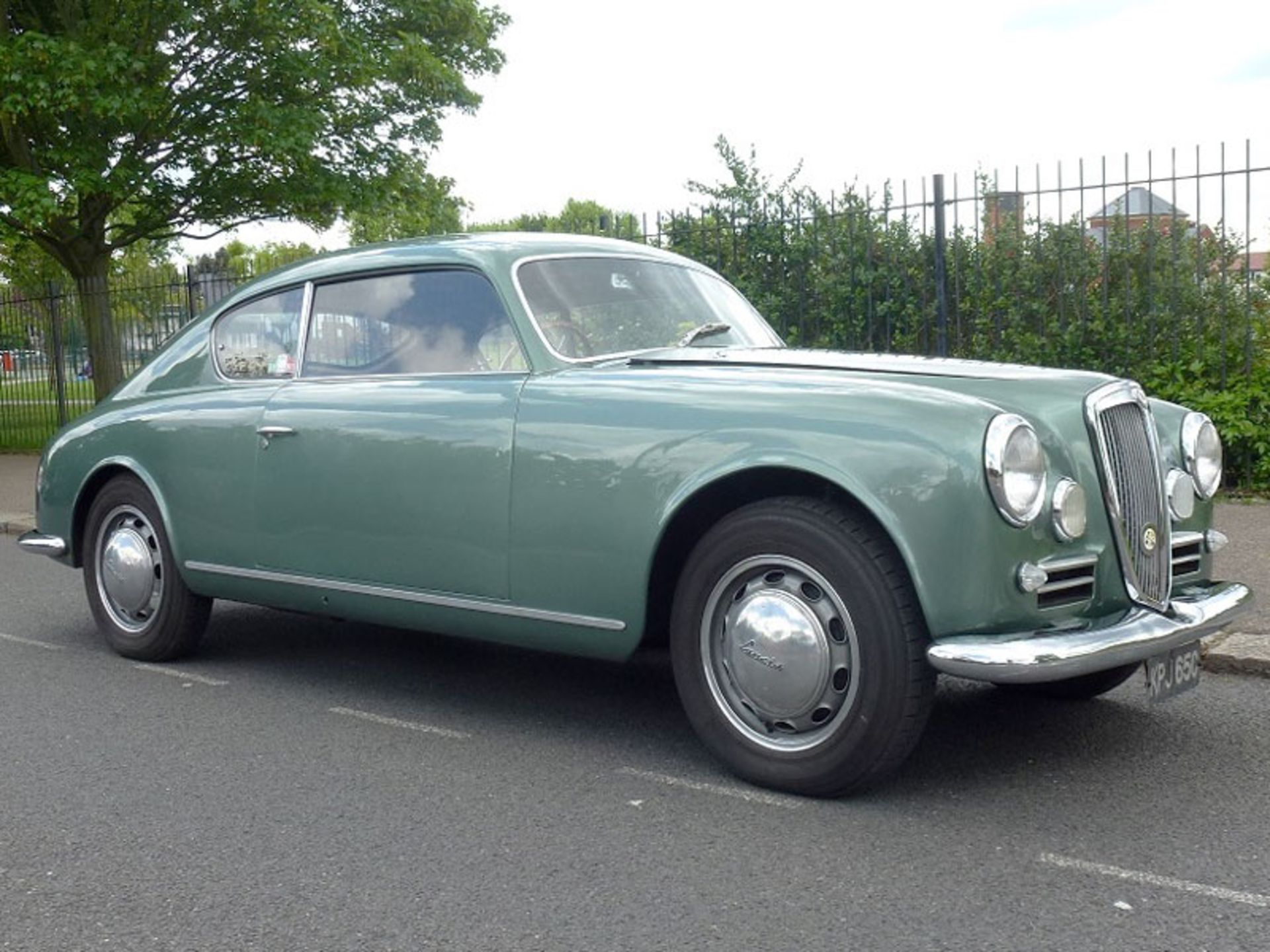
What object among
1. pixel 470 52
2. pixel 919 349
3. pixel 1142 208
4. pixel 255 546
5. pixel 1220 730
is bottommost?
pixel 1220 730

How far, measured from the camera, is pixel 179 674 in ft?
18.6

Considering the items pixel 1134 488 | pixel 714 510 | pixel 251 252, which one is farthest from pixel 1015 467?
pixel 251 252

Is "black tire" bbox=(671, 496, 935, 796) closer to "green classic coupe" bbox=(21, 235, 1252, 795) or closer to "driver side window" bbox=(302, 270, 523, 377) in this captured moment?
"green classic coupe" bbox=(21, 235, 1252, 795)

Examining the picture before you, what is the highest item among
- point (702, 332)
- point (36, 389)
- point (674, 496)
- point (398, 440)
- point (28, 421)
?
point (702, 332)

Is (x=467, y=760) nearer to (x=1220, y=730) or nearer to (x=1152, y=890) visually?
(x=1152, y=890)

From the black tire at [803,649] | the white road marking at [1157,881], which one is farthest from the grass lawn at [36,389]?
the white road marking at [1157,881]

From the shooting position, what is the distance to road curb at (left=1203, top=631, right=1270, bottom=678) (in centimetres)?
521

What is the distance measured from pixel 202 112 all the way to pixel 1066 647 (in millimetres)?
16174

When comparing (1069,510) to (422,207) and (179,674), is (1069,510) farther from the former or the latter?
(422,207)

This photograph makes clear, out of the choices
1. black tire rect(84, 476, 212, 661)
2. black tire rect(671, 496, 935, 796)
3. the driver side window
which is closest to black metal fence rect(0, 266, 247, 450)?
black tire rect(84, 476, 212, 661)

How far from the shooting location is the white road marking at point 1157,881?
3.11 metres

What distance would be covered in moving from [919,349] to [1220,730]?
6693 millimetres

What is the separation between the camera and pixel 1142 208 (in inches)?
426

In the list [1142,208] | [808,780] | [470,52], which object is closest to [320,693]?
[808,780]
